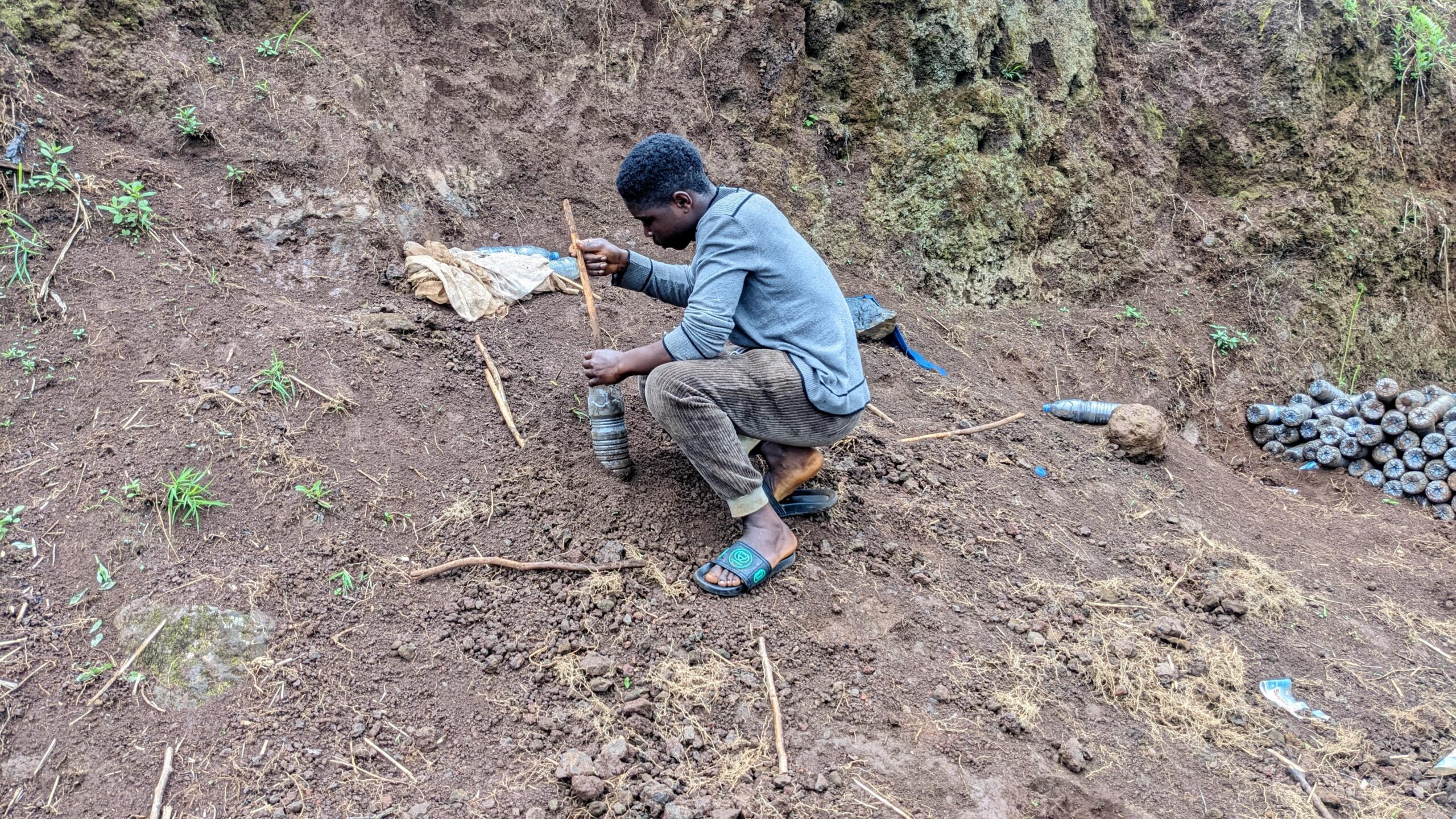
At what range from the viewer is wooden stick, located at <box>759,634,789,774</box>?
223cm

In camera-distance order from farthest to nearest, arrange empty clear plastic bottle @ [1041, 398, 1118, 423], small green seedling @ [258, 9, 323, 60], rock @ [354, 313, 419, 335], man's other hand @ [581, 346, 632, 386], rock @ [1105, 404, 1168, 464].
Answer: empty clear plastic bottle @ [1041, 398, 1118, 423] < rock @ [1105, 404, 1168, 464] < small green seedling @ [258, 9, 323, 60] < rock @ [354, 313, 419, 335] < man's other hand @ [581, 346, 632, 386]

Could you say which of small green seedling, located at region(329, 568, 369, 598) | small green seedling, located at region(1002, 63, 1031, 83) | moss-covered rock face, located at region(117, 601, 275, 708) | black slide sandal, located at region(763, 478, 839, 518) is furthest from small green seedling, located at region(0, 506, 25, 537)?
small green seedling, located at region(1002, 63, 1031, 83)

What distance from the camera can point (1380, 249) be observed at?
6.16 meters

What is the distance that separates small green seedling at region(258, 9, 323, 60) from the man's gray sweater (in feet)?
8.37

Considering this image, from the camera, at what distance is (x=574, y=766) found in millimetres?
2119

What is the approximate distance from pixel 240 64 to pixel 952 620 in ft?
13.1

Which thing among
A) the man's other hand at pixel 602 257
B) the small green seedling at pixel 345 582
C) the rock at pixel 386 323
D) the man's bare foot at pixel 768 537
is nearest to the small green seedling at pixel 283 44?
the rock at pixel 386 323

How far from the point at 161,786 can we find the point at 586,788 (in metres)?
1.03

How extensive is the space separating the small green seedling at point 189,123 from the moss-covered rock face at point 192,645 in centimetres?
226

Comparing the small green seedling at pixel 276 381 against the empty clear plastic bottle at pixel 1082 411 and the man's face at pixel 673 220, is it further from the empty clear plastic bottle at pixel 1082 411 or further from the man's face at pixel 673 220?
the empty clear plastic bottle at pixel 1082 411

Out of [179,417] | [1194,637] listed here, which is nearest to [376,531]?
[179,417]

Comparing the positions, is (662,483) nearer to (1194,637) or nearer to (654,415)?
(654,415)

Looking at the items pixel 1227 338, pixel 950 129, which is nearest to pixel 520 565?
pixel 950 129

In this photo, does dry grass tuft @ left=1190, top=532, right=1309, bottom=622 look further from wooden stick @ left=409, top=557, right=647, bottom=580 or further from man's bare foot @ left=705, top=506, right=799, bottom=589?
wooden stick @ left=409, top=557, right=647, bottom=580
